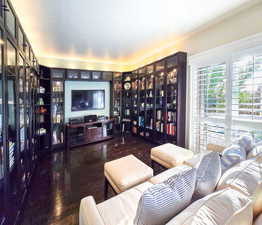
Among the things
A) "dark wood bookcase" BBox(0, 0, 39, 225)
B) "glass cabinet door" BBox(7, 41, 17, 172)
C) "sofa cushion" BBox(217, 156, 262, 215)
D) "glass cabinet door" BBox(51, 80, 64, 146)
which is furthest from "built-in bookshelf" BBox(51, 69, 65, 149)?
"sofa cushion" BBox(217, 156, 262, 215)

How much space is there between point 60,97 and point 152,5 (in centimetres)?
320

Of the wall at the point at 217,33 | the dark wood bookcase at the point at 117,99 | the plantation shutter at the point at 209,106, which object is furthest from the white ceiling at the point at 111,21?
the dark wood bookcase at the point at 117,99

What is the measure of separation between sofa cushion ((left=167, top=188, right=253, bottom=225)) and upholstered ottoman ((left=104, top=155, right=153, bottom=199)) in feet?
3.01

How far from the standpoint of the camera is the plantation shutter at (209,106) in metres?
2.63

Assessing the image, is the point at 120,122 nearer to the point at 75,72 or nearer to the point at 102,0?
the point at 75,72

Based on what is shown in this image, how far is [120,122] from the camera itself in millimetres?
5246

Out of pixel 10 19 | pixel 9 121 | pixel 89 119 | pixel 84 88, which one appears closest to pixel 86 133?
pixel 89 119

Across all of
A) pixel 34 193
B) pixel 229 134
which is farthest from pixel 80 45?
pixel 229 134

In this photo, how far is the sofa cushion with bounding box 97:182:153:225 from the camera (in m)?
1.03

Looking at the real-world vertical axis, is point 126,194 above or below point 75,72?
below

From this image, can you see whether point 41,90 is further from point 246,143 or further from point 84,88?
point 246,143

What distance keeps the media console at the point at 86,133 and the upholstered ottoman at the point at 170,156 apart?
2.39 meters

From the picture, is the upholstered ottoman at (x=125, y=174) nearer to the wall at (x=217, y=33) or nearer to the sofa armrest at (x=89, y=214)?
the sofa armrest at (x=89, y=214)

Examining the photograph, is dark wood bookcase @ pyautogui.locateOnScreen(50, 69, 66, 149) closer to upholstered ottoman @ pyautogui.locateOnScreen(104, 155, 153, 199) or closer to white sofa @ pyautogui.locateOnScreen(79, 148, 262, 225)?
upholstered ottoman @ pyautogui.locateOnScreen(104, 155, 153, 199)
